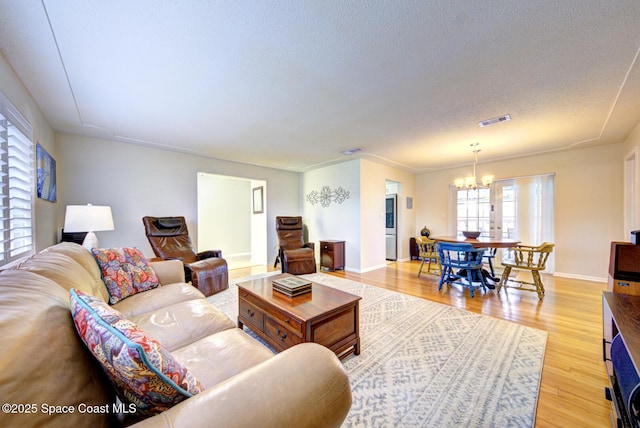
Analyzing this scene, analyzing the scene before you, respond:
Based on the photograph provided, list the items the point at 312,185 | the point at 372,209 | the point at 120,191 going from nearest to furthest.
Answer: the point at 120,191, the point at 372,209, the point at 312,185

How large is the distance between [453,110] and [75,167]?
500 cm

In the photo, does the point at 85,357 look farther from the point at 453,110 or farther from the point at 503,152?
the point at 503,152

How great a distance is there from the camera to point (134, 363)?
0.63 m

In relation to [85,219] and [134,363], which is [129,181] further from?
[134,363]

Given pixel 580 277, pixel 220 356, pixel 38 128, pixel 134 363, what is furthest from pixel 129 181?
pixel 580 277

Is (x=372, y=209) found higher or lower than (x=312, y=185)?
lower

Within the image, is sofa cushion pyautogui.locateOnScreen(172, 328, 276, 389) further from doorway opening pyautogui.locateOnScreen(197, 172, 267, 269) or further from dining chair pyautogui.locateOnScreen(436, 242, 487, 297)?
doorway opening pyautogui.locateOnScreen(197, 172, 267, 269)

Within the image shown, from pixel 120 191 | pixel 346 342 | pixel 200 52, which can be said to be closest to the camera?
pixel 200 52

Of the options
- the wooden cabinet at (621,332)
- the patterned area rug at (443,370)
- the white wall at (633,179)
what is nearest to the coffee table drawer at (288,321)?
the patterned area rug at (443,370)

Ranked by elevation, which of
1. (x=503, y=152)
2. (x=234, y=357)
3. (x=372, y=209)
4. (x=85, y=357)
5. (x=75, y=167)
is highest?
(x=503, y=152)

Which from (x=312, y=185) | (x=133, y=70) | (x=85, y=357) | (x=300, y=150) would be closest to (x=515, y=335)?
(x=85, y=357)

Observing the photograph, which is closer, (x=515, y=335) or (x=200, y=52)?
(x=200, y=52)

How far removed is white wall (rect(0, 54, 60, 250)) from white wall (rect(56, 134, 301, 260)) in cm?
23

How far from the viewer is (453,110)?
8.63 feet
